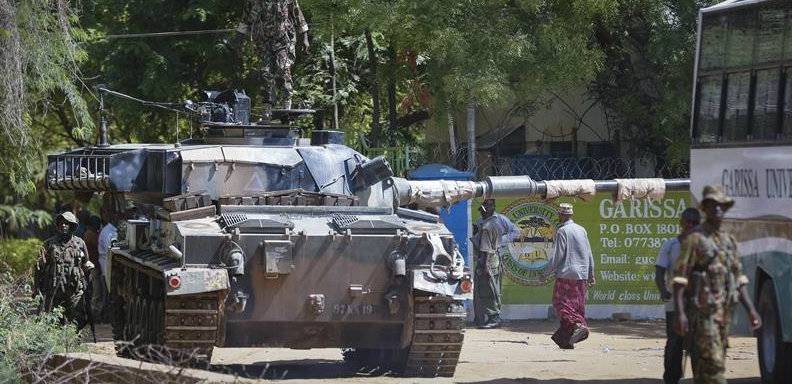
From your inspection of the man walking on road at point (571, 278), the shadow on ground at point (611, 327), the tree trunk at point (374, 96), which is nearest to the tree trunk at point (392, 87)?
the tree trunk at point (374, 96)

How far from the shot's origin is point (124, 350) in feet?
47.5

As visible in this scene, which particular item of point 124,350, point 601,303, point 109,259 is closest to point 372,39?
point 601,303

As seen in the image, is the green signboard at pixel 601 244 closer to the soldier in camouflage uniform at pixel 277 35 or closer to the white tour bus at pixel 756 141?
the soldier in camouflage uniform at pixel 277 35

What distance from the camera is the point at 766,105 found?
11.7 metres

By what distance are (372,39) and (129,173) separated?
969 cm

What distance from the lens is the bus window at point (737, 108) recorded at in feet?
39.5

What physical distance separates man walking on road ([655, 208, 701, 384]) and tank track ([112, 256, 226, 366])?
337cm

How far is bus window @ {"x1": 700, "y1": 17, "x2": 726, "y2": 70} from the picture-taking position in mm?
12500

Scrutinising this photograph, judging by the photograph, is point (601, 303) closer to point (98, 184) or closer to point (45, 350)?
point (98, 184)

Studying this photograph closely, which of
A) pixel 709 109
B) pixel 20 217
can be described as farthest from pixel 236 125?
pixel 20 217

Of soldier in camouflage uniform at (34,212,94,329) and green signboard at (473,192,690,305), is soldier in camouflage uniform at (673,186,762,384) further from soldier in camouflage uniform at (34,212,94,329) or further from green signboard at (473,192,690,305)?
green signboard at (473,192,690,305)

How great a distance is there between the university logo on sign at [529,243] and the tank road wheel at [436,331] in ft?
22.1

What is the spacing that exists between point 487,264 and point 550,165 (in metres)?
2.67

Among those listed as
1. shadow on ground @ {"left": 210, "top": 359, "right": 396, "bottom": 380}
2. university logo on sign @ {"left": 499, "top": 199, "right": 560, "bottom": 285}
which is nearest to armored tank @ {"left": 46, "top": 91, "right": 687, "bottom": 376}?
shadow on ground @ {"left": 210, "top": 359, "right": 396, "bottom": 380}
